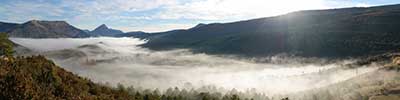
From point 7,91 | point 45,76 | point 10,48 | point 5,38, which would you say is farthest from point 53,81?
point 5,38

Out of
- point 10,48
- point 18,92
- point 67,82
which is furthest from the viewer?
point 10,48

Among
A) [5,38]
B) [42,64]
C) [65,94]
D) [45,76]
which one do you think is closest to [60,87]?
[65,94]

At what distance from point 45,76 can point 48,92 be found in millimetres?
9712

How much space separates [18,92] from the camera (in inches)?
1652

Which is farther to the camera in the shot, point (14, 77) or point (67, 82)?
point (67, 82)

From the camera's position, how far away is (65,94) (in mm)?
49469

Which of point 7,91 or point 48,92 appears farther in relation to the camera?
point 48,92

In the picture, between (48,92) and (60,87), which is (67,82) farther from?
(48,92)

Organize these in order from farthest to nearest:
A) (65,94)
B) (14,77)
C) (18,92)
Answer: (65,94) < (14,77) < (18,92)

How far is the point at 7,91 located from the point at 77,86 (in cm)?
1622

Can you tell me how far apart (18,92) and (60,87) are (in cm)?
939

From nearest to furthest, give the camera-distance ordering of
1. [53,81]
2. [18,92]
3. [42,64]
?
[18,92] → [53,81] → [42,64]

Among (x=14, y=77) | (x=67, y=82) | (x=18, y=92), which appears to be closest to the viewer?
(x=18, y=92)

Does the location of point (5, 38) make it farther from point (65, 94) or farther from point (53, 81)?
point (65, 94)
